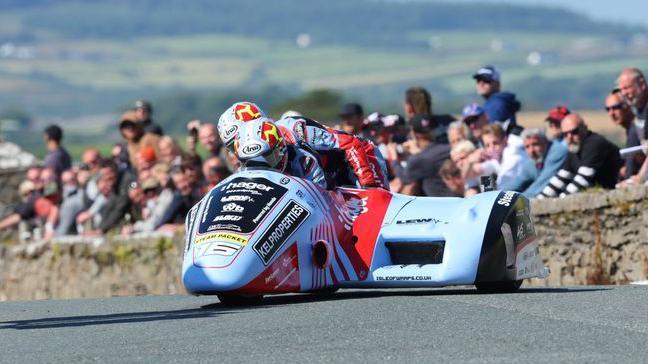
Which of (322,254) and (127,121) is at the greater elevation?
(127,121)

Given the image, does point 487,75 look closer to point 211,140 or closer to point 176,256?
point 211,140

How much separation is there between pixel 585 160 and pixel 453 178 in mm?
1216

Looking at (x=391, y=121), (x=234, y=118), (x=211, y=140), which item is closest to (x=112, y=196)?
(x=211, y=140)

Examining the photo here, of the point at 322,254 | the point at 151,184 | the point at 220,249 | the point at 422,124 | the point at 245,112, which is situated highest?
the point at 245,112

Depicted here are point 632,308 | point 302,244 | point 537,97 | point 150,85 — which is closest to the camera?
point 632,308

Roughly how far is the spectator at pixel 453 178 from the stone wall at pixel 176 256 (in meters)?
0.71

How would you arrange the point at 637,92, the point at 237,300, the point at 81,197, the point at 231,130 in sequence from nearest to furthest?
1. the point at 237,300
2. the point at 231,130
3. the point at 637,92
4. the point at 81,197

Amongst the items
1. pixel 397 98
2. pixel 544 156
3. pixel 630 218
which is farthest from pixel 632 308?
pixel 397 98

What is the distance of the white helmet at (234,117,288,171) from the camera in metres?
13.0

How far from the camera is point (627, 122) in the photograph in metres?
16.2

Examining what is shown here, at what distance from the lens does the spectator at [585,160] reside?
15859 mm

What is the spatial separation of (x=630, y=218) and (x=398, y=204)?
9.64ft

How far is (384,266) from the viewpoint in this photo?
13.0 metres

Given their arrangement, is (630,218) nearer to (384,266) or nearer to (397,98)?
(384,266)
